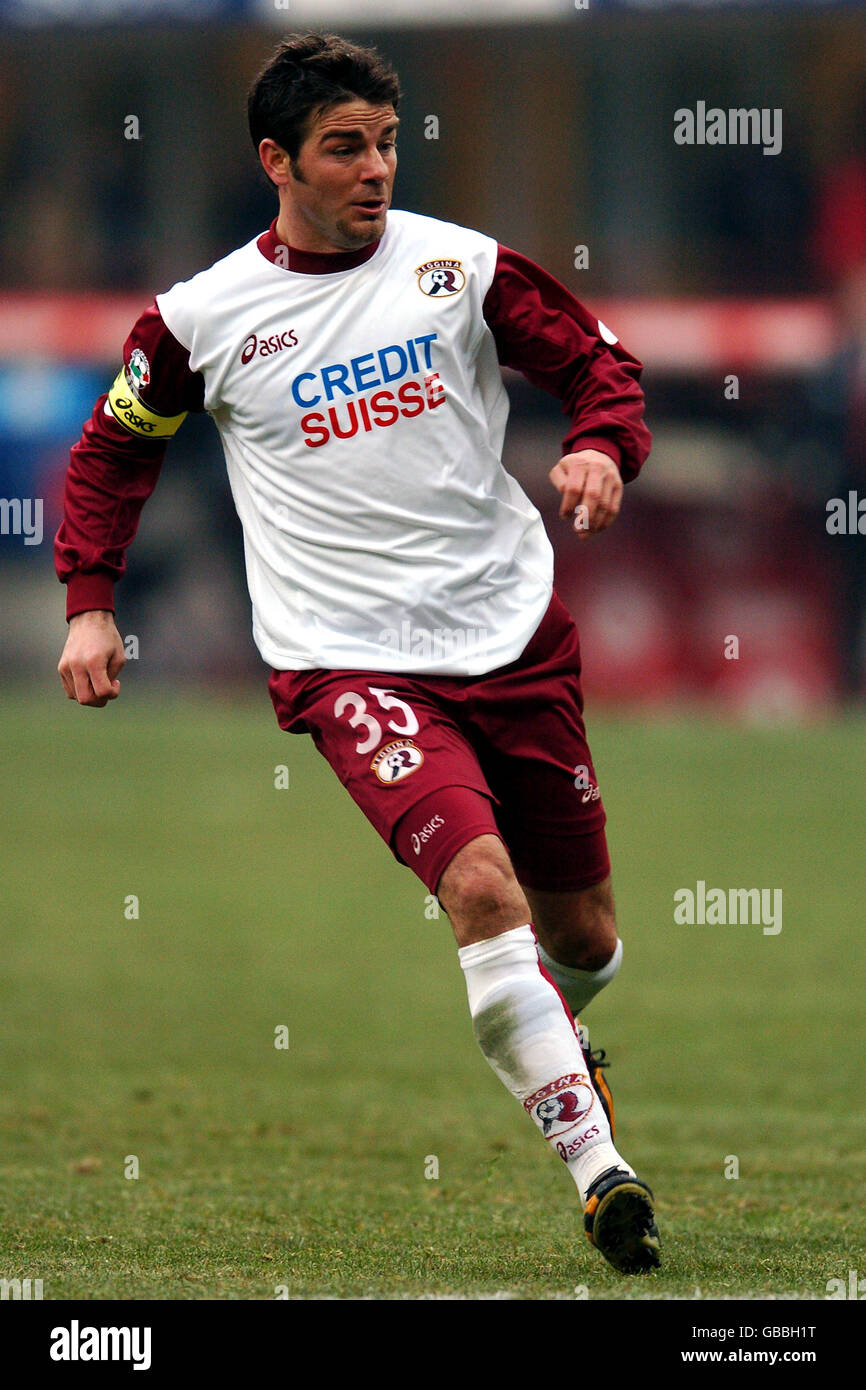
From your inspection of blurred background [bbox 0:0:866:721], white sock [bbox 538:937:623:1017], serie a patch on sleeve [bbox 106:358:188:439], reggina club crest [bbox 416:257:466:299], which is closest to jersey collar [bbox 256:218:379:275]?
reggina club crest [bbox 416:257:466:299]

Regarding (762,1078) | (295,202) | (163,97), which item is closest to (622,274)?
(163,97)

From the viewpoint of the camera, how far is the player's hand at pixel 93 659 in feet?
15.0

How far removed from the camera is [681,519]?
26156 mm

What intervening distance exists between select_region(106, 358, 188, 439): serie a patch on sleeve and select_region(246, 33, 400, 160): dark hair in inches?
24.1

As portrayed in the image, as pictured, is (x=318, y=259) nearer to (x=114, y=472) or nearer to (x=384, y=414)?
(x=384, y=414)

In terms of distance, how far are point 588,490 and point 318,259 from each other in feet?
2.91

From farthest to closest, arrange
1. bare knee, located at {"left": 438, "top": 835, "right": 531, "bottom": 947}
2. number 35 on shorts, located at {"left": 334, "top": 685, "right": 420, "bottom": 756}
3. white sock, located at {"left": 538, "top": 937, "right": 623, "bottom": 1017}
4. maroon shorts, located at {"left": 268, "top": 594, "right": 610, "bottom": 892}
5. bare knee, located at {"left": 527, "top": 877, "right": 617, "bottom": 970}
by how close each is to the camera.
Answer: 1. white sock, located at {"left": 538, "top": 937, "right": 623, "bottom": 1017}
2. bare knee, located at {"left": 527, "top": 877, "right": 617, "bottom": 970}
3. number 35 on shorts, located at {"left": 334, "top": 685, "right": 420, "bottom": 756}
4. maroon shorts, located at {"left": 268, "top": 594, "right": 610, "bottom": 892}
5. bare knee, located at {"left": 438, "top": 835, "right": 531, "bottom": 947}

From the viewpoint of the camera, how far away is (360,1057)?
809 centimetres

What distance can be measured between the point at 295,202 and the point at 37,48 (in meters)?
24.6

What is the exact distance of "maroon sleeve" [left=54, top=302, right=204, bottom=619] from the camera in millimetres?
4668

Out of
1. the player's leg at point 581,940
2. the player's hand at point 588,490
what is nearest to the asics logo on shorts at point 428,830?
the player's hand at point 588,490

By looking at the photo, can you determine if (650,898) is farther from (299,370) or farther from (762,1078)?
(299,370)

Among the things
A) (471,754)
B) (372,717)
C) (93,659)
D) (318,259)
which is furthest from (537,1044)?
(318,259)

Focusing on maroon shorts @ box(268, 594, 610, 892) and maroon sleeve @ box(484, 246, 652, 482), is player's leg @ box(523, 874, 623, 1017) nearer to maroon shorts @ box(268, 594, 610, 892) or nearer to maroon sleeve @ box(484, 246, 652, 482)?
maroon shorts @ box(268, 594, 610, 892)
